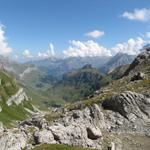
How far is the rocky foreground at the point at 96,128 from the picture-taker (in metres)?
50.9

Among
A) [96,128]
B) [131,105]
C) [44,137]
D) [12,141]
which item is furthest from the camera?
[131,105]

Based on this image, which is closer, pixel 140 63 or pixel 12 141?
pixel 12 141

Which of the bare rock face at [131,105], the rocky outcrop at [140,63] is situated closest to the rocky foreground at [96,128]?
the bare rock face at [131,105]

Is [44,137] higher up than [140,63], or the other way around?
[140,63]

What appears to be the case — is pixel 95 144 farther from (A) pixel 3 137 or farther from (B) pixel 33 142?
(A) pixel 3 137

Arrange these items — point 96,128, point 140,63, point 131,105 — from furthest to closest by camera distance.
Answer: point 140,63 → point 131,105 → point 96,128

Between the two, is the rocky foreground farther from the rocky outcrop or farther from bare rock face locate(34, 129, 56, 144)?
the rocky outcrop

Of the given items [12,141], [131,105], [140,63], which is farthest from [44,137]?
[140,63]

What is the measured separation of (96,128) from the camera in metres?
60.3

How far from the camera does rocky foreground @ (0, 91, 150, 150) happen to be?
50875mm

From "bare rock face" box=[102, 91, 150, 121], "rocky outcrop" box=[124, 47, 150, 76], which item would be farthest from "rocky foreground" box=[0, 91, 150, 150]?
"rocky outcrop" box=[124, 47, 150, 76]

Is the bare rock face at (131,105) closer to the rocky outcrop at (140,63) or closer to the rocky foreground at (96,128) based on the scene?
the rocky foreground at (96,128)

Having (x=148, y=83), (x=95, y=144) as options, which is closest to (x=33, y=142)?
(x=95, y=144)

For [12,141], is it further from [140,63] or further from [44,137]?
[140,63]
